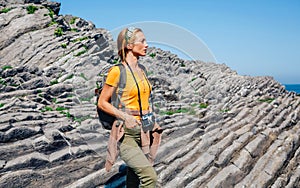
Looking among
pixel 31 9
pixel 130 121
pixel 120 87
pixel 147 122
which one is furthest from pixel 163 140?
pixel 31 9

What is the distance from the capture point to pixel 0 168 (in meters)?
4.70

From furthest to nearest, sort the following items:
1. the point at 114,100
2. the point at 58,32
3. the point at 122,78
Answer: the point at 58,32 → the point at 114,100 → the point at 122,78

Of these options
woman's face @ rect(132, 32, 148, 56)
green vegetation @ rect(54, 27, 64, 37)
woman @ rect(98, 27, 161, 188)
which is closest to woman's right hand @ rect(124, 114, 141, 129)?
woman @ rect(98, 27, 161, 188)

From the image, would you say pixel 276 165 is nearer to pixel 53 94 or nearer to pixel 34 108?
pixel 34 108

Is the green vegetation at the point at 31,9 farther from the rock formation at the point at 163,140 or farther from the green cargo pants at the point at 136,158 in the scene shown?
the green cargo pants at the point at 136,158

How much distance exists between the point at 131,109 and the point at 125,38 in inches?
27.4

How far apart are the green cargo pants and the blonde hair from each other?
2.52ft

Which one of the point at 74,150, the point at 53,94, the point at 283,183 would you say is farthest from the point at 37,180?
the point at 53,94

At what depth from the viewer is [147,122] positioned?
9.63 feet

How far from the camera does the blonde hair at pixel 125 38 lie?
2852 millimetres

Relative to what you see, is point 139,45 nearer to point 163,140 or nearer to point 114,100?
point 114,100

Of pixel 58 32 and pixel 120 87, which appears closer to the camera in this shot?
pixel 120 87

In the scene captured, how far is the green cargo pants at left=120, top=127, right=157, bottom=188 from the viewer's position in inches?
110

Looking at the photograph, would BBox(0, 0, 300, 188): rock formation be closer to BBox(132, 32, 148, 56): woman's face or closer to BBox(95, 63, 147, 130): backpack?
BBox(95, 63, 147, 130): backpack
